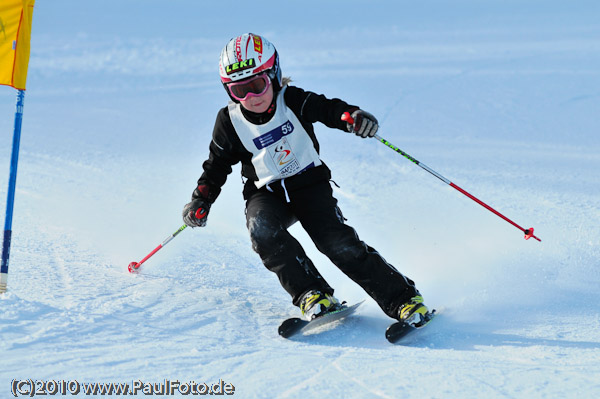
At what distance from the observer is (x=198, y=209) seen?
407 cm

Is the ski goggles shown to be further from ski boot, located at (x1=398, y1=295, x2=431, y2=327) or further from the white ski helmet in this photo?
ski boot, located at (x1=398, y1=295, x2=431, y2=327)

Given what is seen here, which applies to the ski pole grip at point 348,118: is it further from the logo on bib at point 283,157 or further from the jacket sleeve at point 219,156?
the jacket sleeve at point 219,156

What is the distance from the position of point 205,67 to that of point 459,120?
6430 mm

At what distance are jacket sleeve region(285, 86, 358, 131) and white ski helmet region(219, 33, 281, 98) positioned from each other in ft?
0.66

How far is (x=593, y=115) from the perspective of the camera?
9.98 metres

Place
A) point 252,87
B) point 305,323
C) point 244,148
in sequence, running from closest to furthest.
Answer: point 305,323
point 252,87
point 244,148

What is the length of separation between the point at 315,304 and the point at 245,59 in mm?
1469

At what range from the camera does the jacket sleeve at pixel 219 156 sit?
410 cm

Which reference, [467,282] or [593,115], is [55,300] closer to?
[467,282]

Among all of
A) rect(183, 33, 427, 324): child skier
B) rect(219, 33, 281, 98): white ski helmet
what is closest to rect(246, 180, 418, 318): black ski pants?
rect(183, 33, 427, 324): child skier

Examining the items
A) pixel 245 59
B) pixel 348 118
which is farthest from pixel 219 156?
pixel 348 118

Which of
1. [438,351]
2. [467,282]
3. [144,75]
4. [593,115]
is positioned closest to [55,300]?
[438,351]

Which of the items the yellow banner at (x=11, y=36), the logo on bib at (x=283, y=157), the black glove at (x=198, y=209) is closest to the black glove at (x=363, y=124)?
the logo on bib at (x=283, y=157)

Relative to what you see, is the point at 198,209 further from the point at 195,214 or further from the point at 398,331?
the point at 398,331
